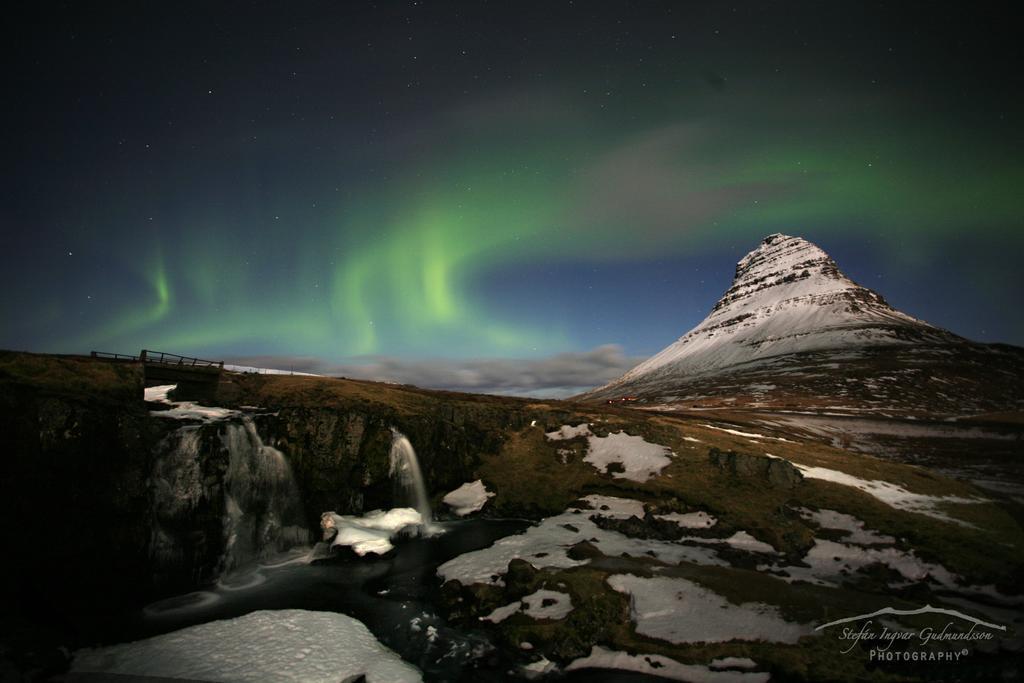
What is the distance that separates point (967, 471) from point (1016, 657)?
50144mm

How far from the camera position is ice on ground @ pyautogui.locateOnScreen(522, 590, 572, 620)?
21688 mm

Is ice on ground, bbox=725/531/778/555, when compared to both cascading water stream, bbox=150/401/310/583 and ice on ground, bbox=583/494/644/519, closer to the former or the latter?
ice on ground, bbox=583/494/644/519

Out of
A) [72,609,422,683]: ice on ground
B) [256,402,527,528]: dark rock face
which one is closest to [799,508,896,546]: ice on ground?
[72,609,422,683]: ice on ground

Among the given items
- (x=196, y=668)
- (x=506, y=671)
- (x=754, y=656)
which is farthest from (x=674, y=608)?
(x=196, y=668)

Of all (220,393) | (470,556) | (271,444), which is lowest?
(470,556)

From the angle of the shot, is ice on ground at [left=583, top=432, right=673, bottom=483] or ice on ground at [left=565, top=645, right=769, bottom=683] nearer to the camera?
ice on ground at [left=565, top=645, right=769, bottom=683]

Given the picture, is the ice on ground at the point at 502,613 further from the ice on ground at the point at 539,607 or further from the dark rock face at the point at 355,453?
the dark rock face at the point at 355,453

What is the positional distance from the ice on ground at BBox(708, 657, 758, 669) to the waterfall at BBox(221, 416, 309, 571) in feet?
90.6

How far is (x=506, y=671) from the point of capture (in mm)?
18328

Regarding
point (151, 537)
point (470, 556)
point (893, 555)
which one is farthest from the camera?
point (470, 556)

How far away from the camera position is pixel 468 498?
42750 millimetres

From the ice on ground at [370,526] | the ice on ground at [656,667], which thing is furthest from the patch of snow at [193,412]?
the ice on ground at [656,667]

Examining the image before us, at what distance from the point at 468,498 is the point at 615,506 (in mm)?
14087

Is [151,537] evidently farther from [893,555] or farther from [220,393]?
[893,555]
